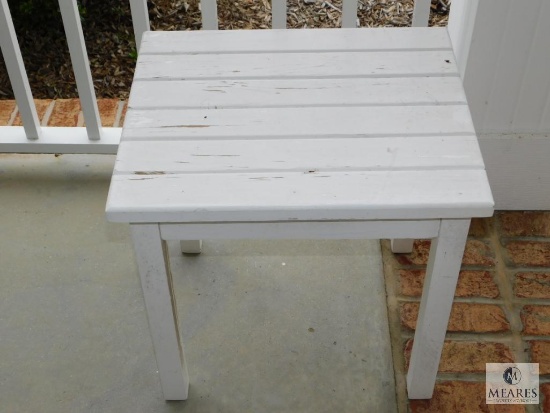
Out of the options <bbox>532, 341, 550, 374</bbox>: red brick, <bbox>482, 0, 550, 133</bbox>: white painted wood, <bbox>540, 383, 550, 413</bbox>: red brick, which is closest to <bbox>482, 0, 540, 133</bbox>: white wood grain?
<bbox>482, 0, 550, 133</bbox>: white painted wood

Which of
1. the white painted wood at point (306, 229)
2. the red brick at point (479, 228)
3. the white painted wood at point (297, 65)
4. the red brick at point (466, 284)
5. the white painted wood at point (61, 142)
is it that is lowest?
the red brick at point (466, 284)

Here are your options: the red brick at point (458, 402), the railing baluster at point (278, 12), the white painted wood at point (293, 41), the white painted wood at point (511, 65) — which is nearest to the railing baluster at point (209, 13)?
the railing baluster at point (278, 12)

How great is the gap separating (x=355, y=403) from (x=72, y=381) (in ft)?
2.10

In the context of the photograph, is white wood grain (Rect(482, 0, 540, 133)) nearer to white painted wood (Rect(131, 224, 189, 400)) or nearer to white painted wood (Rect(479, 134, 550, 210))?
white painted wood (Rect(479, 134, 550, 210))

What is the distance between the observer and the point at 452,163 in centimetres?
126

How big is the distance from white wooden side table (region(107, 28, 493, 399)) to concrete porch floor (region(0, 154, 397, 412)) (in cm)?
13

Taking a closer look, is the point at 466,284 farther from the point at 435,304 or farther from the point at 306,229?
the point at 306,229

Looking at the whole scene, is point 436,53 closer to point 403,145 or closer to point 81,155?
point 403,145

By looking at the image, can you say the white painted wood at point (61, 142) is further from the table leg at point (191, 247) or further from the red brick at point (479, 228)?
the red brick at point (479, 228)

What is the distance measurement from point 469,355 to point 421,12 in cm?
83

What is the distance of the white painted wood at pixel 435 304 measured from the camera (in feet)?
4.10

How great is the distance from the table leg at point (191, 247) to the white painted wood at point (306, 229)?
0.65m

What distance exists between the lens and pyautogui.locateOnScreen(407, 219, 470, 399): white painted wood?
125cm

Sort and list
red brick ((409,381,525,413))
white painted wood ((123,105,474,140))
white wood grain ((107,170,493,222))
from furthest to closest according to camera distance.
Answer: red brick ((409,381,525,413))
white painted wood ((123,105,474,140))
white wood grain ((107,170,493,222))
